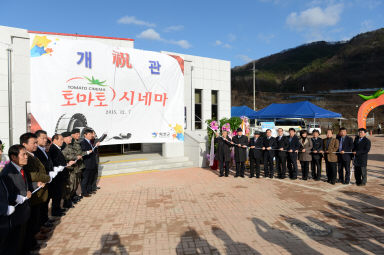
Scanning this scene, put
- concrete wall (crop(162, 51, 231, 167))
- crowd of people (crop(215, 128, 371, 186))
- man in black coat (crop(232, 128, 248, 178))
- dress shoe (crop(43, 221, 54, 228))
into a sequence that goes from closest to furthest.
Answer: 1. dress shoe (crop(43, 221, 54, 228))
2. crowd of people (crop(215, 128, 371, 186))
3. man in black coat (crop(232, 128, 248, 178))
4. concrete wall (crop(162, 51, 231, 167))

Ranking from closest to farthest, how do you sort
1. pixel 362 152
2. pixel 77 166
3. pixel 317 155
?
pixel 77 166 < pixel 362 152 < pixel 317 155

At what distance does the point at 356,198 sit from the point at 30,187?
7173 millimetres

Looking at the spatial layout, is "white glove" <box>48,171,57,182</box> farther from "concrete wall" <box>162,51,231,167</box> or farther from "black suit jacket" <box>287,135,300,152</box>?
"black suit jacket" <box>287,135,300,152</box>

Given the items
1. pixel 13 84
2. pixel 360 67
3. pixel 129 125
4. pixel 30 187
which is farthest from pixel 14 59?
pixel 360 67

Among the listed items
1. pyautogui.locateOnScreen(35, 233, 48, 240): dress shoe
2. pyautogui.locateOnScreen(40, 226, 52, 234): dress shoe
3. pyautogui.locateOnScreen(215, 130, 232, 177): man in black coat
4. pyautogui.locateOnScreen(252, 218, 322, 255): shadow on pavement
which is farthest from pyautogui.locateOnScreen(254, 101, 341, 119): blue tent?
pyautogui.locateOnScreen(35, 233, 48, 240): dress shoe

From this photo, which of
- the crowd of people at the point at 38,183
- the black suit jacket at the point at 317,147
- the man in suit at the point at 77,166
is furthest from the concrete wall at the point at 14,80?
the black suit jacket at the point at 317,147

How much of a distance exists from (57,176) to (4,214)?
216 cm

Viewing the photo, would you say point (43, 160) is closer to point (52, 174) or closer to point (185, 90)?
point (52, 174)

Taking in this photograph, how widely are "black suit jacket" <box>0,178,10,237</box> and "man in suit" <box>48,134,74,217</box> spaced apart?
6.69 ft

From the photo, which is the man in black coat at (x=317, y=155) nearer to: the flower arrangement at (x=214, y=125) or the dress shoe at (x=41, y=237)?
the flower arrangement at (x=214, y=125)

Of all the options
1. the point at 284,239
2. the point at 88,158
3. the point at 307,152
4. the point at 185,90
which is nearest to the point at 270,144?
the point at 307,152

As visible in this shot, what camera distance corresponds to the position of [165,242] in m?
4.17

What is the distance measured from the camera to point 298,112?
18.1 meters

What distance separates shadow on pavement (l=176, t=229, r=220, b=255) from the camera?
3.86m
